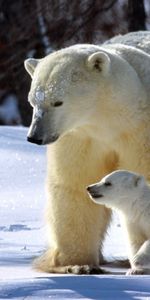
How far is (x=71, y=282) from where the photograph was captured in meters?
5.90

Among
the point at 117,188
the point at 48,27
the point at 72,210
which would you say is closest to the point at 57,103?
the point at 117,188

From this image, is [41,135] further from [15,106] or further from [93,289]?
[15,106]

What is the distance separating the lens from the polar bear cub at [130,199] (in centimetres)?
676

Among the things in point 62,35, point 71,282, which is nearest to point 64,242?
point 71,282

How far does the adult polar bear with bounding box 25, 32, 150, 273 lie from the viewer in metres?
6.81

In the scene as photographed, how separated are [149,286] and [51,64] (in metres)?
1.73

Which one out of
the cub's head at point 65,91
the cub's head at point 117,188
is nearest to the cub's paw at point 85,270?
the cub's head at point 117,188

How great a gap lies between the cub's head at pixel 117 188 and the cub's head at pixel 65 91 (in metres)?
0.37

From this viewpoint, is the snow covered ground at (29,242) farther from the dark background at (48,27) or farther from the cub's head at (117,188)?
the dark background at (48,27)

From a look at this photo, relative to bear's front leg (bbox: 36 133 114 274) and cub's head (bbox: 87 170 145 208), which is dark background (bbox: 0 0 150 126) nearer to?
bear's front leg (bbox: 36 133 114 274)

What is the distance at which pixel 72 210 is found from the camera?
7355mm

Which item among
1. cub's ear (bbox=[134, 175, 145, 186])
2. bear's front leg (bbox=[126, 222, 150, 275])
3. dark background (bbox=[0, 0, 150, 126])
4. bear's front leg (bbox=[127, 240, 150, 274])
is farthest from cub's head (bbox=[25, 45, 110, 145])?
dark background (bbox=[0, 0, 150, 126])

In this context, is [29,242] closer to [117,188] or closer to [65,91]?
[117,188]

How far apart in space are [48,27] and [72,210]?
483 inches
